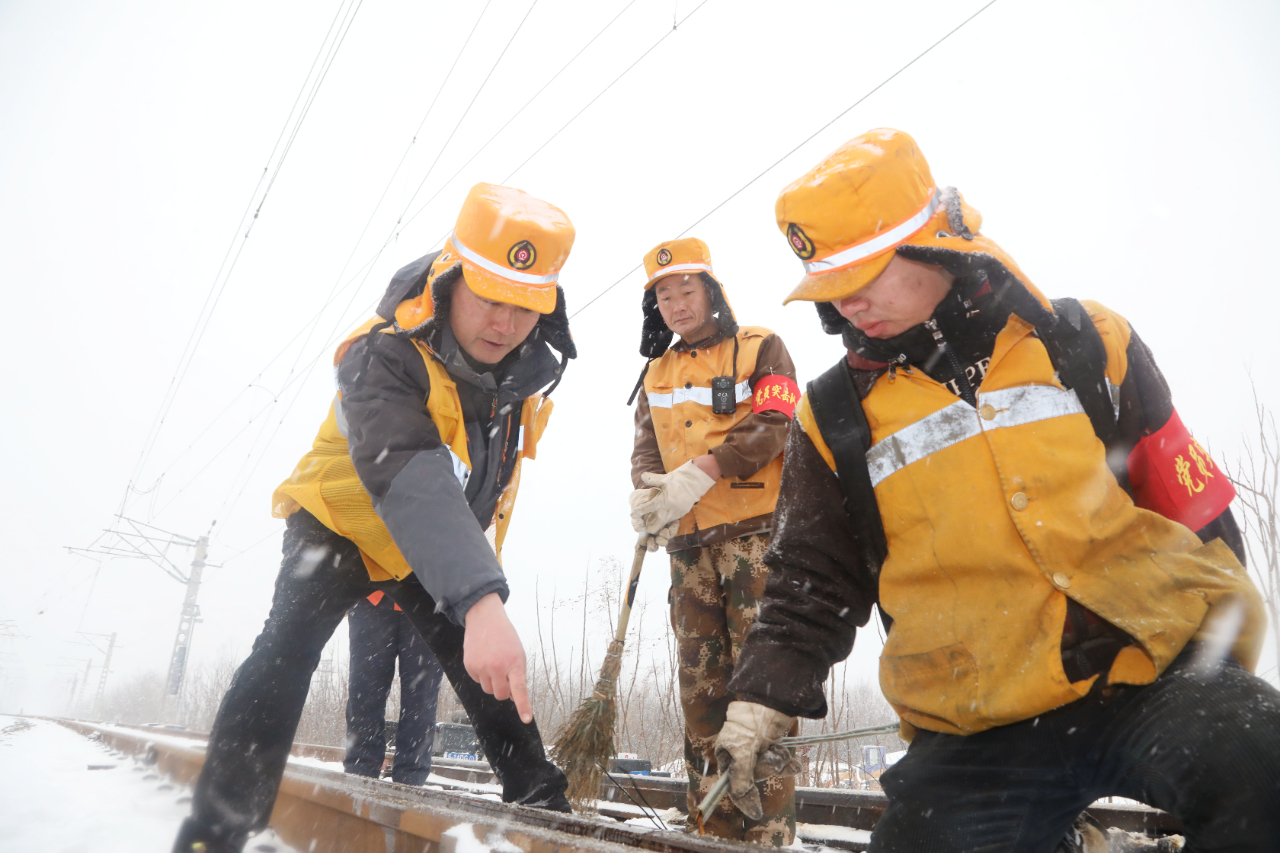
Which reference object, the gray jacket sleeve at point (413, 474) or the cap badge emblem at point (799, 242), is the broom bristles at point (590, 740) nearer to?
the gray jacket sleeve at point (413, 474)

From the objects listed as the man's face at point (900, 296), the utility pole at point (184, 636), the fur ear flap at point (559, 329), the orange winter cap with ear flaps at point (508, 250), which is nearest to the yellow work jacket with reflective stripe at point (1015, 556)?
the man's face at point (900, 296)

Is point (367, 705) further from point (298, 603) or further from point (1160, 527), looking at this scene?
point (1160, 527)

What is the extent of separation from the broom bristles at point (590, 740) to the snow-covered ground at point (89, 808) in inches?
42.5

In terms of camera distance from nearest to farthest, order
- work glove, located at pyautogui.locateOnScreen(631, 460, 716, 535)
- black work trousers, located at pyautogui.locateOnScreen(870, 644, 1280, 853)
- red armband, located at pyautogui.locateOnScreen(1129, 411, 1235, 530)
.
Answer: black work trousers, located at pyautogui.locateOnScreen(870, 644, 1280, 853)
red armband, located at pyautogui.locateOnScreen(1129, 411, 1235, 530)
work glove, located at pyautogui.locateOnScreen(631, 460, 716, 535)

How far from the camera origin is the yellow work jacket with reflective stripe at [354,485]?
81.4 inches

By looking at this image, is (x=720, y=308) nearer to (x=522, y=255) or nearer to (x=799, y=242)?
(x=522, y=255)

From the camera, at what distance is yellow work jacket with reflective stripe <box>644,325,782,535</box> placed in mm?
2947

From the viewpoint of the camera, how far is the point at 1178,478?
1434mm

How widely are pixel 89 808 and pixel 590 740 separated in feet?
6.30

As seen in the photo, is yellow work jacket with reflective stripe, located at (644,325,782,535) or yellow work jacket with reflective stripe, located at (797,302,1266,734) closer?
yellow work jacket with reflective stripe, located at (797,302,1266,734)

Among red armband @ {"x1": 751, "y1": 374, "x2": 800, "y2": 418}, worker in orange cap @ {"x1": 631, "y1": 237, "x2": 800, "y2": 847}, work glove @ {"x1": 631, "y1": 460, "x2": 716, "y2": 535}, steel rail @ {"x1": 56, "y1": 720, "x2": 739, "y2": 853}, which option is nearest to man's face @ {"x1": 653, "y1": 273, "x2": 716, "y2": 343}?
worker in orange cap @ {"x1": 631, "y1": 237, "x2": 800, "y2": 847}

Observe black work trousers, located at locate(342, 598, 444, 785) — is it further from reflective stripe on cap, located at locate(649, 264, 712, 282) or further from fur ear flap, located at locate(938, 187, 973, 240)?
fur ear flap, located at locate(938, 187, 973, 240)

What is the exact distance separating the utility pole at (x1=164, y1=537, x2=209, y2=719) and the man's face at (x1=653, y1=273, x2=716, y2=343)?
74.6 ft

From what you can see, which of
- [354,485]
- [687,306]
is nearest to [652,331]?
[687,306]
